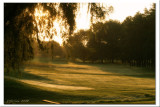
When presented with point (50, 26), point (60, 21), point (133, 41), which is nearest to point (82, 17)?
point (60, 21)

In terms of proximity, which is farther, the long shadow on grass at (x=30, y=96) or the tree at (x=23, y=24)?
the long shadow on grass at (x=30, y=96)

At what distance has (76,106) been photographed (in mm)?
8180

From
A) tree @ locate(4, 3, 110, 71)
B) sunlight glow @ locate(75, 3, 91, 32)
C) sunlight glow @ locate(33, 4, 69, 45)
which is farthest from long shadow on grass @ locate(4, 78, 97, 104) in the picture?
sunlight glow @ locate(75, 3, 91, 32)

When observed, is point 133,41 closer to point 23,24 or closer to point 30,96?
point 30,96

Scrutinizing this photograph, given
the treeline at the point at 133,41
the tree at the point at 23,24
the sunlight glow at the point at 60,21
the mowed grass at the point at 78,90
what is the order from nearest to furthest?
the tree at the point at 23,24 < the sunlight glow at the point at 60,21 < the mowed grass at the point at 78,90 < the treeline at the point at 133,41

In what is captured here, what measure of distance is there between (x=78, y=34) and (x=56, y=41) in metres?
1.04

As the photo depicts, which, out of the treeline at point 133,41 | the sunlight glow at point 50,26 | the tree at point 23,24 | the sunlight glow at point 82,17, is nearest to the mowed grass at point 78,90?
the tree at point 23,24

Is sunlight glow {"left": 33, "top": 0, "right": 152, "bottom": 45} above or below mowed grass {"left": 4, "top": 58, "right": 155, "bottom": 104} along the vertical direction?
above

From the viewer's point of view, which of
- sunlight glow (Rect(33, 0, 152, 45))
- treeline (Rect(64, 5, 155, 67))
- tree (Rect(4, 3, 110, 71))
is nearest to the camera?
tree (Rect(4, 3, 110, 71))

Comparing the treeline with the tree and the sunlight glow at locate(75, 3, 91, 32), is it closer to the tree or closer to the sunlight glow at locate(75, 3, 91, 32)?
the sunlight glow at locate(75, 3, 91, 32)

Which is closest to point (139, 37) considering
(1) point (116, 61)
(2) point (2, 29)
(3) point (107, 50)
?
(3) point (107, 50)

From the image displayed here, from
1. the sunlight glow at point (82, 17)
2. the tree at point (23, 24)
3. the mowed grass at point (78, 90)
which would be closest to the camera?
the tree at point (23, 24)

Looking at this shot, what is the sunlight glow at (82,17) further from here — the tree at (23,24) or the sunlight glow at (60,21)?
the tree at (23,24)

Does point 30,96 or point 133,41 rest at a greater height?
point 133,41
